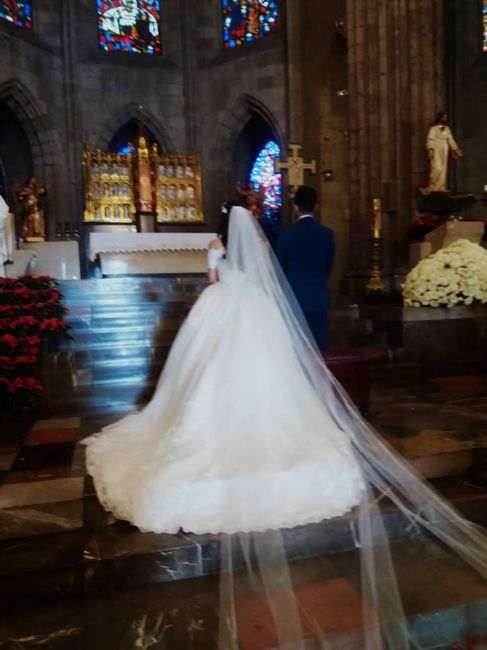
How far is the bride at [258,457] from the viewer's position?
7.27 ft

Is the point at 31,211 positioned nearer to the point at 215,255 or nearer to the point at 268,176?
the point at 268,176

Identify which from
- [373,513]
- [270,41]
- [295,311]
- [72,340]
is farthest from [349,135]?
[373,513]

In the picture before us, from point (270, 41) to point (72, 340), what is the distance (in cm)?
1124

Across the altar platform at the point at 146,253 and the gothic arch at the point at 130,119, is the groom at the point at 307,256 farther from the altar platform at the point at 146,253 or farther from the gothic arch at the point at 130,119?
the gothic arch at the point at 130,119

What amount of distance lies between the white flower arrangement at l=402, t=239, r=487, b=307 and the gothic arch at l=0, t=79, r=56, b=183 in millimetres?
10641

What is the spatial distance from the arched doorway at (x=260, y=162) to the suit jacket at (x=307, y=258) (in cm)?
1074

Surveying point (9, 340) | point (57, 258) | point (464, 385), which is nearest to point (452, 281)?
point (464, 385)

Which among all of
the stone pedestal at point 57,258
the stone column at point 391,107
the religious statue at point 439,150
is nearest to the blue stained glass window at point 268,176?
the stone column at point 391,107

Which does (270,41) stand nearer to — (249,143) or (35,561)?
(249,143)

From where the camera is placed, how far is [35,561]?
7.31ft

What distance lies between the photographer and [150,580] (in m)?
2.26

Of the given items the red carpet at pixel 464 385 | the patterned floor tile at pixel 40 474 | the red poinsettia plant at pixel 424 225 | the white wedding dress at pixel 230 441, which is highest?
the red poinsettia plant at pixel 424 225

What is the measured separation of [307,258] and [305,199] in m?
0.40

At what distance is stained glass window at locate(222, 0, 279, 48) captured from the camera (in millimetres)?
13950
